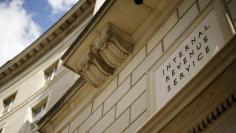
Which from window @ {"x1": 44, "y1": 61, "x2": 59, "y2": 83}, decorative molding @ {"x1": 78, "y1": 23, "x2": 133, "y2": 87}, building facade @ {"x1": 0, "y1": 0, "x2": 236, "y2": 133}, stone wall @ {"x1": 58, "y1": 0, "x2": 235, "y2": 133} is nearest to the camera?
building facade @ {"x1": 0, "y1": 0, "x2": 236, "y2": 133}

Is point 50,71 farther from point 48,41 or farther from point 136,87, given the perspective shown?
point 136,87

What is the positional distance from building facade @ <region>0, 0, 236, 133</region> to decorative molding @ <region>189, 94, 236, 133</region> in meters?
0.01

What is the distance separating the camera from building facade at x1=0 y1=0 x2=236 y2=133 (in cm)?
525

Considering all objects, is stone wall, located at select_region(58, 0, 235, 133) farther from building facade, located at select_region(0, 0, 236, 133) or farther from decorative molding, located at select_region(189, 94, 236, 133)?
decorative molding, located at select_region(189, 94, 236, 133)

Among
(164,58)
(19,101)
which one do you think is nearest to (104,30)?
(164,58)

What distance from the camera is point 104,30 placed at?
359 inches

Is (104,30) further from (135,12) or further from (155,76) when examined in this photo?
(155,76)

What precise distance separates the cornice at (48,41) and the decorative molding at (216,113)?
1619cm

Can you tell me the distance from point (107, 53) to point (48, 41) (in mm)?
14202

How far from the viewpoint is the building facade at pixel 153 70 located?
5.25m

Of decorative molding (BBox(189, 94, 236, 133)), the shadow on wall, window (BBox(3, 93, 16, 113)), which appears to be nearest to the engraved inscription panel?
decorative molding (BBox(189, 94, 236, 133))

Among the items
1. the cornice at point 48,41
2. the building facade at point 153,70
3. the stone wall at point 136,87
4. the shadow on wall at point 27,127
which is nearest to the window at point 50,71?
the cornice at point 48,41

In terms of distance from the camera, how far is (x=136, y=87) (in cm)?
771

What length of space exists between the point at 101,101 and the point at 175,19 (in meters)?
2.26
